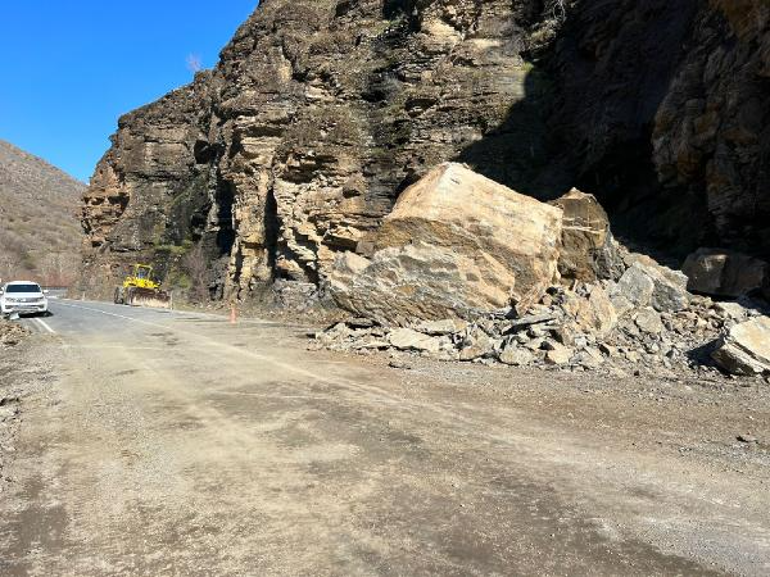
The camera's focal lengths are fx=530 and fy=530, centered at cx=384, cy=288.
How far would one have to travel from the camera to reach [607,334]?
34.7ft

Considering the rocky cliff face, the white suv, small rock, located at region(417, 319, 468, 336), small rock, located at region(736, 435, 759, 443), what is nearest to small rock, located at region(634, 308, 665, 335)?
small rock, located at region(417, 319, 468, 336)

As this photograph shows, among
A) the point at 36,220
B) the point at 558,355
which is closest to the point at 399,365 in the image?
the point at 558,355

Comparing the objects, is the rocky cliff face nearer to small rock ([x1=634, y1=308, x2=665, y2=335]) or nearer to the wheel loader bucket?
the wheel loader bucket

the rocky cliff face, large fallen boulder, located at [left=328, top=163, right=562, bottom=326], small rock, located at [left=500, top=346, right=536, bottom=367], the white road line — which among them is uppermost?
the rocky cliff face

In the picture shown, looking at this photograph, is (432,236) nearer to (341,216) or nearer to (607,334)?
(607,334)

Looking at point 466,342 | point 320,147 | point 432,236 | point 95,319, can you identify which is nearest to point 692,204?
point 432,236

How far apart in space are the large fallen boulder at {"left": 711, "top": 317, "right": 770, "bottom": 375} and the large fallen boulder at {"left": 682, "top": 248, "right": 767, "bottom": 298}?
3.34m

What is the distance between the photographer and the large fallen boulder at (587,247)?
45.1 feet

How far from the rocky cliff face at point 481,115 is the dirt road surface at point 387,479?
30.7 ft

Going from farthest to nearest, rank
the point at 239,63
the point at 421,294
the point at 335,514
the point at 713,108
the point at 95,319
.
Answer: the point at 239,63
the point at 95,319
the point at 713,108
the point at 421,294
the point at 335,514

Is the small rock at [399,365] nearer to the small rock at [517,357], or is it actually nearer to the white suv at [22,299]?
the small rock at [517,357]

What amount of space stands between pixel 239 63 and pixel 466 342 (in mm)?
33253

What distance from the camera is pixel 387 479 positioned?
4.39 m

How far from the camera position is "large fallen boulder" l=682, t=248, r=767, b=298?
11.8m
